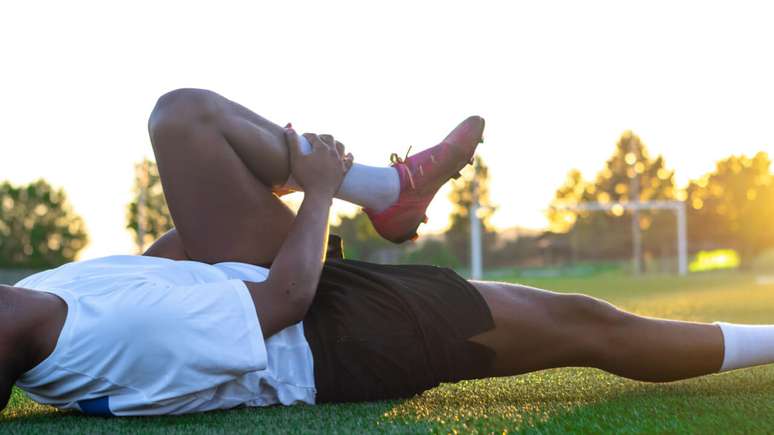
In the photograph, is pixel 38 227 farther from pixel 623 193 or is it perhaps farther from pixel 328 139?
pixel 328 139

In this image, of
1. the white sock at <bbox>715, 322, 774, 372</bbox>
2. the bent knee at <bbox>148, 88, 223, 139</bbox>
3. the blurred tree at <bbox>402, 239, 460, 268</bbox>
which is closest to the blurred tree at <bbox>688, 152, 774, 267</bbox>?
the blurred tree at <bbox>402, 239, 460, 268</bbox>

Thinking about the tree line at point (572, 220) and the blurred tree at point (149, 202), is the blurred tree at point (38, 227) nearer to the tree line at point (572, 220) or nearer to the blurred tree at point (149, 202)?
the tree line at point (572, 220)

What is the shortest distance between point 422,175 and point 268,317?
2.67ft

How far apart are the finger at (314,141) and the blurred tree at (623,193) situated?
45068mm

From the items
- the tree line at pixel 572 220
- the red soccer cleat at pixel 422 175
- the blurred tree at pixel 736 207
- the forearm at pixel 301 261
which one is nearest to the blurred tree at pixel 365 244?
the tree line at pixel 572 220

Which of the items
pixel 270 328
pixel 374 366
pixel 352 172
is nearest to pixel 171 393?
pixel 270 328

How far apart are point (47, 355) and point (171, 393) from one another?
28 centimetres

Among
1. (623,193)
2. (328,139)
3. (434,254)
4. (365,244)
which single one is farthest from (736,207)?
(328,139)

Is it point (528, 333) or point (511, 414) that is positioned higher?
point (528, 333)

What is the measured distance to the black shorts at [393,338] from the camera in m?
A: 2.24

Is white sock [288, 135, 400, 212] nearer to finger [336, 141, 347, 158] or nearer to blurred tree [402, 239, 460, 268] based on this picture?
finger [336, 141, 347, 158]

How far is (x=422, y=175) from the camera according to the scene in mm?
2732

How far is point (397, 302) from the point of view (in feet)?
7.52

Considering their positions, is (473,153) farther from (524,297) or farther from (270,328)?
(270,328)
